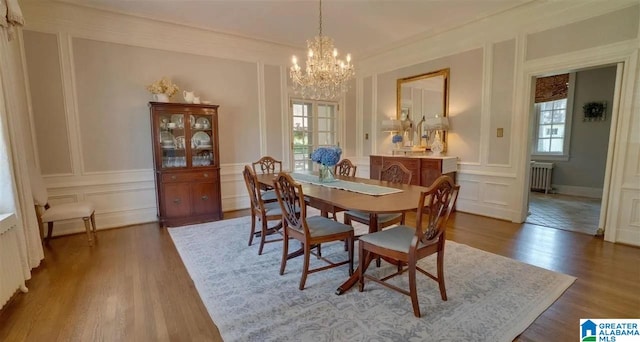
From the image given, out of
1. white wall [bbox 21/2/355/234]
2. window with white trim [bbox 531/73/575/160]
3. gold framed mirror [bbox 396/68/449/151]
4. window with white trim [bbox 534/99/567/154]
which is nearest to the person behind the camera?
white wall [bbox 21/2/355/234]

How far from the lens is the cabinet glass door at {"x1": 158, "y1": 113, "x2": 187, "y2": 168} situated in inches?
156

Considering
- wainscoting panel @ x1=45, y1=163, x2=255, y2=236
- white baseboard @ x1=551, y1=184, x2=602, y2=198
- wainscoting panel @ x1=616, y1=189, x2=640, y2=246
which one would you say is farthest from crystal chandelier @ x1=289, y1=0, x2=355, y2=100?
white baseboard @ x1=551, y1=184, x2=602, y2=198

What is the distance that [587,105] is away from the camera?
17.9 feet

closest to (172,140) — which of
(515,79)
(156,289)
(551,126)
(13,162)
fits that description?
(13,162)

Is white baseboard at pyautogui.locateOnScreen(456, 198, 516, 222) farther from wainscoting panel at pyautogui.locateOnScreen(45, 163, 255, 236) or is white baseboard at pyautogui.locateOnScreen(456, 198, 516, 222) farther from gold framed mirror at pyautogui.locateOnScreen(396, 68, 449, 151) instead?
wainscoting panel at pyautogui.locateOnScreen(45, 163, 255, 236)

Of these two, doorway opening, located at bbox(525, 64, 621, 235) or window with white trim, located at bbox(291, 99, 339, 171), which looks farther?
window with white trim, located at bbox(291, 99, 339, 171)

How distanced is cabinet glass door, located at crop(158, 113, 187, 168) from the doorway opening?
552cm

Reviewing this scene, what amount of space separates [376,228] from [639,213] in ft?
9.91

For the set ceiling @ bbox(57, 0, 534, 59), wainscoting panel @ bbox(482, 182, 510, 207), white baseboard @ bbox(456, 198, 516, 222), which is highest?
ceiling @ bbox(57, 0, 534, 59)

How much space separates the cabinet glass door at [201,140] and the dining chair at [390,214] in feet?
8.00

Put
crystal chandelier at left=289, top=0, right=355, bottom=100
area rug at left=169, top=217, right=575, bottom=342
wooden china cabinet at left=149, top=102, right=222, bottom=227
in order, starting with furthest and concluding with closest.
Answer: wooden china cabinet at left=149, top=102, right=222, bottom=227 → crystal chandelier at left=289, top=0, right=355, bottom=100 → area rug at left=169, top=217, right=575, bottom=342

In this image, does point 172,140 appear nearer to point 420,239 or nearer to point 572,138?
point 420,239

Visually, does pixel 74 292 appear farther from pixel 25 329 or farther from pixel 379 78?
pixel 379 78

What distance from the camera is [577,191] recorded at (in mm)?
5734
